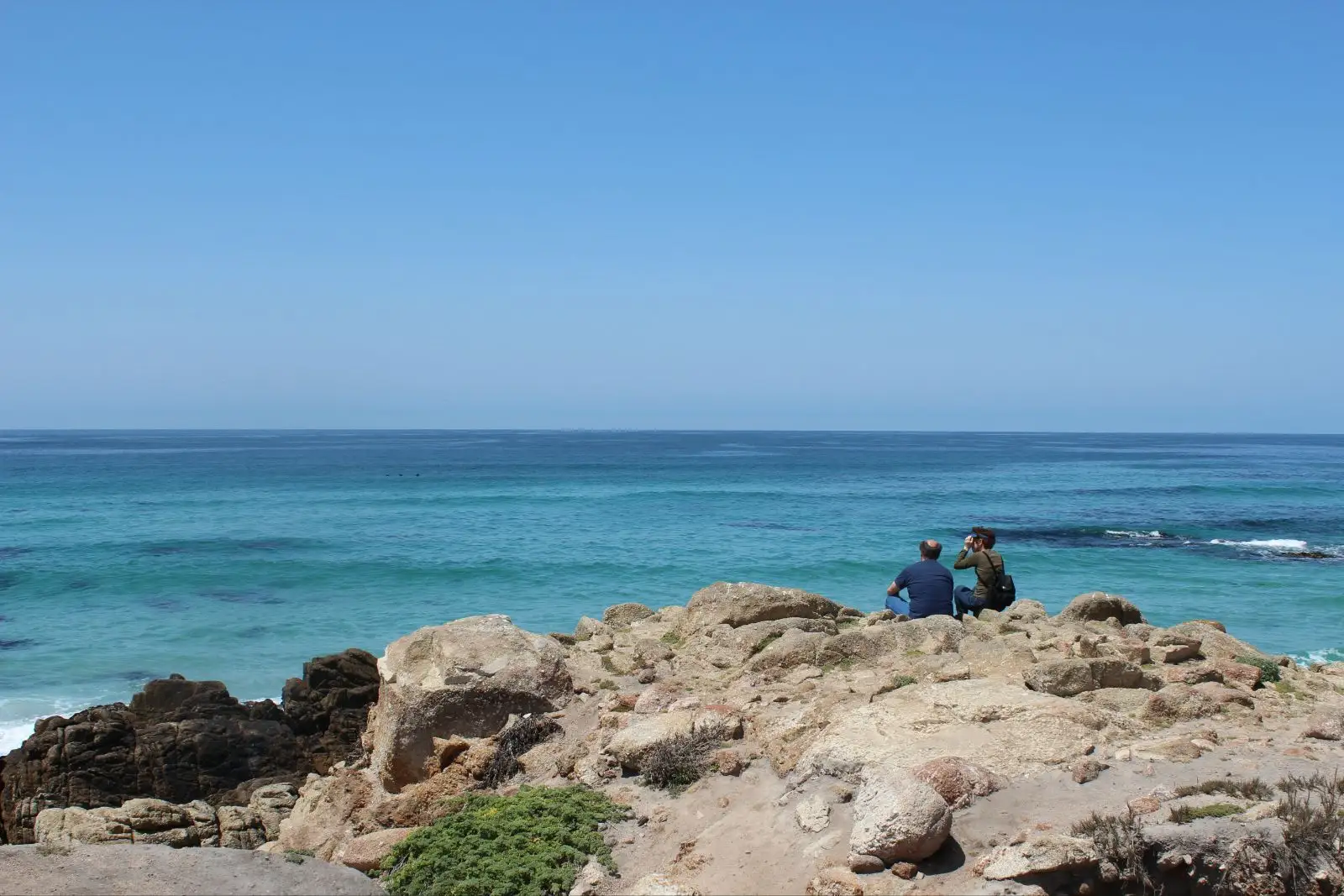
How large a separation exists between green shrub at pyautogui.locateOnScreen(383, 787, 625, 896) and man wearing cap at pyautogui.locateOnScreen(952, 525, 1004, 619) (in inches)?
294

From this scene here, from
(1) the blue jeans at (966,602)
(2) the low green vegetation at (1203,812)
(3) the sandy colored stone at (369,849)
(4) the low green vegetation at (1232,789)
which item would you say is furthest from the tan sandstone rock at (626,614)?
(2) the low green vegetation at (1203,812)

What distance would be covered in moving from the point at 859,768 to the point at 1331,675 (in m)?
6.99

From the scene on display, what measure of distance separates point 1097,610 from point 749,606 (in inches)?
192

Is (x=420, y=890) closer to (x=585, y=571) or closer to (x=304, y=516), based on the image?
(x=585, y=571)

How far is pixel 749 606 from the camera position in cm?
1324

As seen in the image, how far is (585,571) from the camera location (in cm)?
3192

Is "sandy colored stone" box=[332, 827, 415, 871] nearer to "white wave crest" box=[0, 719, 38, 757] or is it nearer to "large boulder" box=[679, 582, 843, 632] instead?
"large boulder" box=[679, 582, 843, 632]

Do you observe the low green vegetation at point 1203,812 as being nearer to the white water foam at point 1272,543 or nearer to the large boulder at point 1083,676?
the large boulder at point 1083,676

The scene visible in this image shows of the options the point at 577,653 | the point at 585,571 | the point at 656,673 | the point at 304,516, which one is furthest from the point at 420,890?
the point at 304,516

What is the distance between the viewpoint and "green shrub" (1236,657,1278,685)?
10297 millimetres


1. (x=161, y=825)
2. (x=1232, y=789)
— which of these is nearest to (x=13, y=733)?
(x=161, y=825)

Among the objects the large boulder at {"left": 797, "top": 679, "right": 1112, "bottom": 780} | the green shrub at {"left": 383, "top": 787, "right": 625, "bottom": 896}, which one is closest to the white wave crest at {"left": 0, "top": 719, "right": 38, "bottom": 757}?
the green shrub at {"left": 383, "top": 787, "right": 625, "bottom": 896}

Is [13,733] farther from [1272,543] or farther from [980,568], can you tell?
[1272,543]

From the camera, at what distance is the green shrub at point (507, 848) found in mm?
7164
